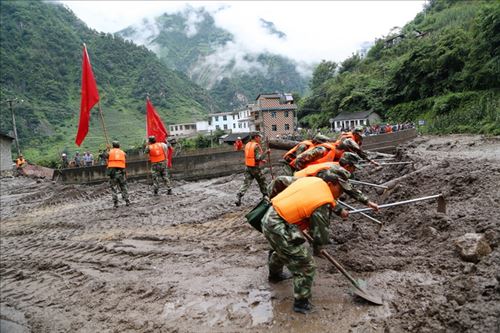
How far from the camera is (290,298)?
13.3 ft

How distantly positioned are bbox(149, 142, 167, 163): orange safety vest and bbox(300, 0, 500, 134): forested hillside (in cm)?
1294

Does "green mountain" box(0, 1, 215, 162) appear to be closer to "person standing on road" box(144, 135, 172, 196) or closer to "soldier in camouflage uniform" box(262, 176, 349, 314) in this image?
"person standing on road" box(144, 135, 172, 196)

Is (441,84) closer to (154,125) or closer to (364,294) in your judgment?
(154,125)

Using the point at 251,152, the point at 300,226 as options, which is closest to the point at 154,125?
the point at 251,152

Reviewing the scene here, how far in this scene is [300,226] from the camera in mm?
3768

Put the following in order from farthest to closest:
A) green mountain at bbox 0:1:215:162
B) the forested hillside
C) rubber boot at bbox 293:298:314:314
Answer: green mountain at bbox 0:1:215:162
the forested hillside
rubber boot at bbox 293:298:314:314

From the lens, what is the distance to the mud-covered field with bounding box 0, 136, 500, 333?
358 cm

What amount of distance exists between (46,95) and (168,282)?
2720 inches

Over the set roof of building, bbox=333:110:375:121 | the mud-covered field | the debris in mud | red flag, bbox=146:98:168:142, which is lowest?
the mud-covered field

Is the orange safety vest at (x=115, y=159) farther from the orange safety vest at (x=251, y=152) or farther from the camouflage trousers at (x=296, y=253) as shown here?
the camouflage trousers at (x=296, y=253)

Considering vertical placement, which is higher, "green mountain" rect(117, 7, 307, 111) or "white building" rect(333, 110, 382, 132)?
"green mountain" rect(117, 7, 307, 111)

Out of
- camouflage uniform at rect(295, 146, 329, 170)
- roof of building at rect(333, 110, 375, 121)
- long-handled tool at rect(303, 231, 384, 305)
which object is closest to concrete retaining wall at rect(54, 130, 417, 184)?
camouflage uniform at rect(295, 146, 329, 170)

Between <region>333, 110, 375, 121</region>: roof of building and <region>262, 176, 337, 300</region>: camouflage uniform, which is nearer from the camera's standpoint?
<region>262, 176, 337, 300</region>: camouflage uniform

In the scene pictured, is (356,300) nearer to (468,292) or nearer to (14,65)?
(468,292)
